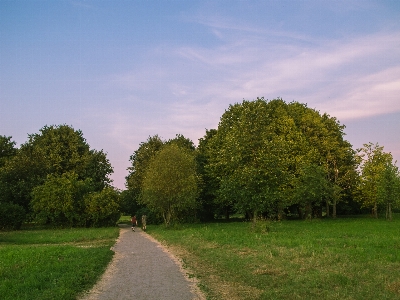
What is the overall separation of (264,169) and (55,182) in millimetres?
32513

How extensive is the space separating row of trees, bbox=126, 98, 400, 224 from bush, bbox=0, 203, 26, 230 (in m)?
15.0

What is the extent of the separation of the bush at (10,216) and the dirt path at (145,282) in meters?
33.6

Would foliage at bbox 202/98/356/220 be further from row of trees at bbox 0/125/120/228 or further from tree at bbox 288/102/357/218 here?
row of trees at bbox 0/125/120/228

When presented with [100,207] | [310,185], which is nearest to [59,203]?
[100,207]

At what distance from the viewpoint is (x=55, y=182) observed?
168 feet

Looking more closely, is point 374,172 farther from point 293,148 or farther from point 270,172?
point 270,172

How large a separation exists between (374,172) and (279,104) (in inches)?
685

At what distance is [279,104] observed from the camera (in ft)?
171

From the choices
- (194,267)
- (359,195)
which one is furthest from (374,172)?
(194,267)

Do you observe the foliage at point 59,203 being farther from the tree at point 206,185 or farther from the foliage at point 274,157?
the foliage at point 274,157

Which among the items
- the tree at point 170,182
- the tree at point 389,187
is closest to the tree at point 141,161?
the tree at point 170,182

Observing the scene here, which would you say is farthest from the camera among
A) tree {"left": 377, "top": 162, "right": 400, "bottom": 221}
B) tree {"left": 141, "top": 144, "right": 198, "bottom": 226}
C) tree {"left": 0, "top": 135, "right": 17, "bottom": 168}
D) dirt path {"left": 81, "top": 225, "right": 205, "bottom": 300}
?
tree {"left": 0, "top": 135, "right": 17, "bottom": 168}

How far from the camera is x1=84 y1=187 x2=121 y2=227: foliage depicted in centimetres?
5050

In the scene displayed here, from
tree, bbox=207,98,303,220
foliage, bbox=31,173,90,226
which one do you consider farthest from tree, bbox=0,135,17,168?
tree, bbox=207,98,303,220
